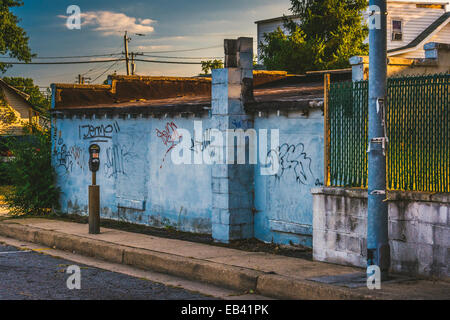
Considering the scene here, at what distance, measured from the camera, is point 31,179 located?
1609 cm

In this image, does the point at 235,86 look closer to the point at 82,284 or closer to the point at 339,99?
the point at 339,99

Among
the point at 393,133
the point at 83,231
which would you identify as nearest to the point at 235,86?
the point at 393,133

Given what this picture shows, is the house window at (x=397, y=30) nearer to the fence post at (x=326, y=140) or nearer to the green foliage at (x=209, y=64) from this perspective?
A: the green foliage at (x=209, y=64)

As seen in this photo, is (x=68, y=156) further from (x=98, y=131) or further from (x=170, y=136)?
(x=170, y=136)

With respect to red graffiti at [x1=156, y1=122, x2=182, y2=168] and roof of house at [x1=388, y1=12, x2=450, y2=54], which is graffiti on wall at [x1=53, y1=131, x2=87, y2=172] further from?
roof of house at [x1=388, y1=12, x2=450, y2=54]

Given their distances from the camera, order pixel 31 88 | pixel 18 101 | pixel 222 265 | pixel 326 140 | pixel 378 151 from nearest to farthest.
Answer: pixel 378 151 < pixel 222 265 < pixel 326 140 < pixel 18 101 < pixel 31 88

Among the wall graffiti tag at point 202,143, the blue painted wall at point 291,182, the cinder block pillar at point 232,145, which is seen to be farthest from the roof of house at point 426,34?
the blue painted wall at point 291,182

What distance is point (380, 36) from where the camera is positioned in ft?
25.8

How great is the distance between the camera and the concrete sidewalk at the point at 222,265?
7.52 m

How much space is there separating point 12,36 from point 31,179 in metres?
20.7

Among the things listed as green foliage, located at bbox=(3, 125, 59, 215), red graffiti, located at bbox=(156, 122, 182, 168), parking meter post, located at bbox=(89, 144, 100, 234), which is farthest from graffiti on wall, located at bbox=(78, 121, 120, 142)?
parking meter post, located at bbox=(89, 144, 100, 234)

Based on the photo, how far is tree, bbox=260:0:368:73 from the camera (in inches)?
1193

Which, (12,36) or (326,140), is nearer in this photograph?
(326,140)

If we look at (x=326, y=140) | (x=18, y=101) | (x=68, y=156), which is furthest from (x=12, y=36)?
(x=326, y=140)
